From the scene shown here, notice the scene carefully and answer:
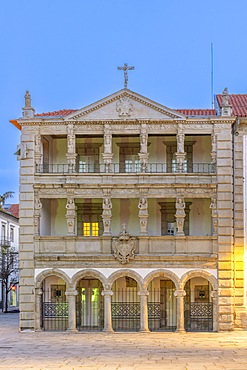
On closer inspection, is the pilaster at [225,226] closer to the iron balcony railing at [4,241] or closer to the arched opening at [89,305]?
the arched opening at [89,305]

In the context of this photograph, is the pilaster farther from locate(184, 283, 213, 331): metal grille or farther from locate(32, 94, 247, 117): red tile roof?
locate(32, 94, 247, 117): red tile roof

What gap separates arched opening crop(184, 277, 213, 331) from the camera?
3734cm

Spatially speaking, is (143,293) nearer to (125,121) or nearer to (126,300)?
(126,300)

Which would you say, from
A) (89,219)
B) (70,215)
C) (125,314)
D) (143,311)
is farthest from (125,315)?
(70,215)

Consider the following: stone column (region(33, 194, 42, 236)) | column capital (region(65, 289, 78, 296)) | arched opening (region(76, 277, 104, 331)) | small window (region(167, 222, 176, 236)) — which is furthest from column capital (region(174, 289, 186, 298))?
stone column (region(33, 194, 42, 236))

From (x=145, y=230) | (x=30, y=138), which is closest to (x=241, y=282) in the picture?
(x=145, y=230)

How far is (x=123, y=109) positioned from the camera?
3791 cm

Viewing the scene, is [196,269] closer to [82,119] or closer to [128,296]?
[128,296]

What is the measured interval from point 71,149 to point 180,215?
645 cm

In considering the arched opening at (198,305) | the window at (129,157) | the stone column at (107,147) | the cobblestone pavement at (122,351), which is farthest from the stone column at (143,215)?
the cobblestone pavement at (122,351)

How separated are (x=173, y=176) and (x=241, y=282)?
247 inches

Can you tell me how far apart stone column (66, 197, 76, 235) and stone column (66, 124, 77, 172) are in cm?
164

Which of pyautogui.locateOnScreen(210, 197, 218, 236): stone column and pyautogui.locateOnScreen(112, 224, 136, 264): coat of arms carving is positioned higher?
pyautogui.locateOnScreen(210, 197, 218, 236): stone column

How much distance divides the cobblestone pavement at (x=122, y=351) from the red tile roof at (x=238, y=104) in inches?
435
